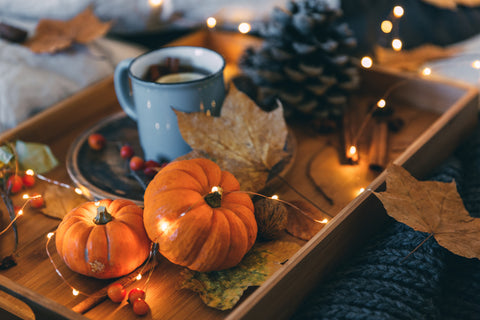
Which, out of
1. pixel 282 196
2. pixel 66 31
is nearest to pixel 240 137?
pixel 282 196

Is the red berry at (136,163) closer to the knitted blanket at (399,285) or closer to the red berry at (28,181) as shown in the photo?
the red berry at (28,181)

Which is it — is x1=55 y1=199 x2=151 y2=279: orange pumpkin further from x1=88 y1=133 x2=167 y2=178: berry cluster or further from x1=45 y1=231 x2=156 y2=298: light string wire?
x1=88 y1=133 x2=167 y2=178: berry cluster

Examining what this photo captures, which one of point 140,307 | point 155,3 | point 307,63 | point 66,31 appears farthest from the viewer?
point 155,3

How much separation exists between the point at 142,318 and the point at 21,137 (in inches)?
16.5

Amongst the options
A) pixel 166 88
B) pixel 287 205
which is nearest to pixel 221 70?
pixel 166 88

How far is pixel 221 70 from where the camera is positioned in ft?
2.02

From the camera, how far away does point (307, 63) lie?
0.79m

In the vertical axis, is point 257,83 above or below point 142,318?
above

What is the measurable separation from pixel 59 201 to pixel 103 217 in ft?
0.53

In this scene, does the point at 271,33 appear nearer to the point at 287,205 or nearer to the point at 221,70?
the point at 221,70

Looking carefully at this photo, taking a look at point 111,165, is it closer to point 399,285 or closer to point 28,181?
point 28,181

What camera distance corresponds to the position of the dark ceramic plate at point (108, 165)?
62 cm

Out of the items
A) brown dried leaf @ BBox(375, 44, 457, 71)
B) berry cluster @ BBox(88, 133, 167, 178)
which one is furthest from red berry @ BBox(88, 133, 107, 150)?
brown dried leaf @ BBox(375, 44, 457, 71)

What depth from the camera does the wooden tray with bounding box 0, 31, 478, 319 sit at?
17.9 inches
